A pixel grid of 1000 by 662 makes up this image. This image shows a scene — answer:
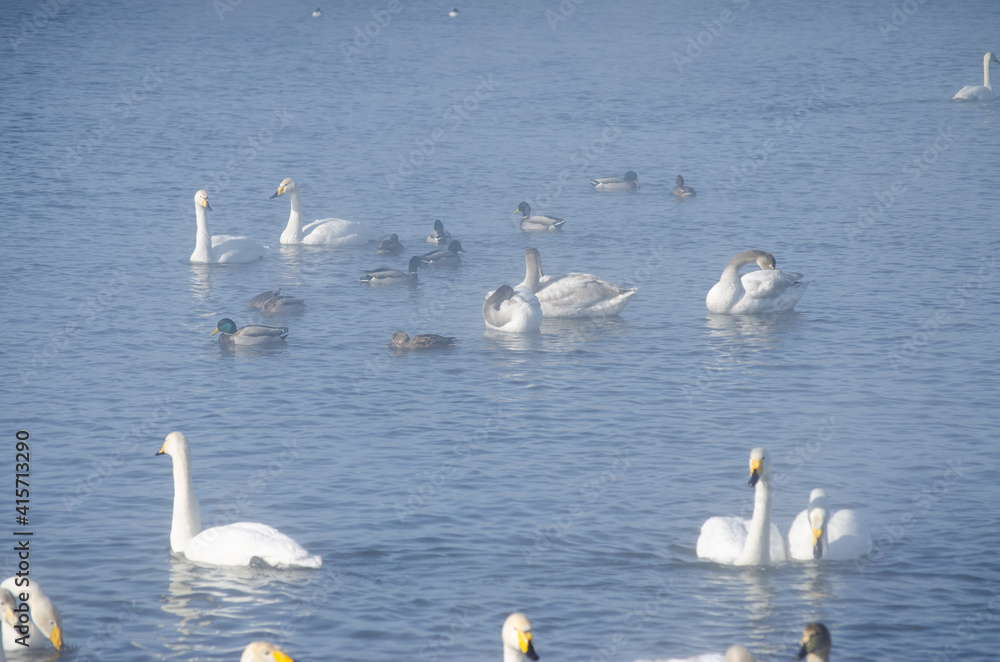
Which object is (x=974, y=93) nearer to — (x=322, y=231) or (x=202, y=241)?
(x=322, y=231)

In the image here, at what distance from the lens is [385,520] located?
531 inches

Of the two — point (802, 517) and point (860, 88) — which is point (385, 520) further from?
point (860, 88)

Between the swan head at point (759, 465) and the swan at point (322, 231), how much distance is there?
52.8 ft

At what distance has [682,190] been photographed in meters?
31.3

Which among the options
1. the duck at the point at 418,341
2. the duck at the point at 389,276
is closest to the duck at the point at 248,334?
the duck at the point at 418,341

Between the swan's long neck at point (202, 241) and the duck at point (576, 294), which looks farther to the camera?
the swan's long neck at point (202, 241)

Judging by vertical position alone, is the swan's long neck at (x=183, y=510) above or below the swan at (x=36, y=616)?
above

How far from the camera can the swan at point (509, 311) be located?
67.5 ft

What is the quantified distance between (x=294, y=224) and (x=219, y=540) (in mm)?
15871

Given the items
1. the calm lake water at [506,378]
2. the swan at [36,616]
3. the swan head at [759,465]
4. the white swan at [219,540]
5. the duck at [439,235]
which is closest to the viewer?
the swan at [36,616]

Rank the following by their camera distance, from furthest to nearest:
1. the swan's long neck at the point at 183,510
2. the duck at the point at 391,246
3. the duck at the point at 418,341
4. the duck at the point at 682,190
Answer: the duck at the point at 682,190 → the duck at the point at 391,246 → the duck at the point at 418,341 → the swan's long neck at the point at 183,510

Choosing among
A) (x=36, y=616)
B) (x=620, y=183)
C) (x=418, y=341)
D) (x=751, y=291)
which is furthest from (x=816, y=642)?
(x=620, y=183)

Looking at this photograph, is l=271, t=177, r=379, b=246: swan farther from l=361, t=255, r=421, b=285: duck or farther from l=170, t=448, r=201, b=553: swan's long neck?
l=170, t=448, r=201, b=553: swan's long neck

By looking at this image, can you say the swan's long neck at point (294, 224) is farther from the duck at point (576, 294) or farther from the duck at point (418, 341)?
the duck at point (418, 341)
